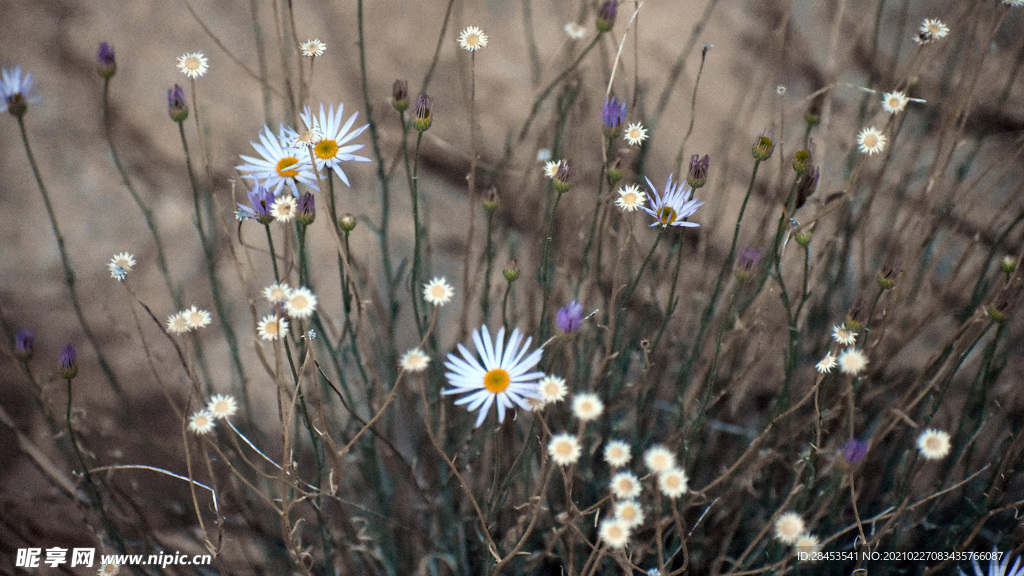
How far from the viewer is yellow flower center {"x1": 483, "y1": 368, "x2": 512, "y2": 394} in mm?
724

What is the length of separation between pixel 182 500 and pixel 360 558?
11.7 inches

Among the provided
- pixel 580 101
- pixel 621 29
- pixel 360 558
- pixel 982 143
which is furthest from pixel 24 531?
pixel 982 143

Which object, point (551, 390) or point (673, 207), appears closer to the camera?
point (551, 390)

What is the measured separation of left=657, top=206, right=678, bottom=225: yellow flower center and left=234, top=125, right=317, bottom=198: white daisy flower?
40 cm

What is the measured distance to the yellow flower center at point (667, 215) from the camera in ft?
2.51

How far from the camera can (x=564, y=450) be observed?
590 mm

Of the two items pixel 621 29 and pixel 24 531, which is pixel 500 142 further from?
pixel 24 531

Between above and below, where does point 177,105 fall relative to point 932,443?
above

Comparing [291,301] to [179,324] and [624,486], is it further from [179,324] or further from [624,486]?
[624,486]

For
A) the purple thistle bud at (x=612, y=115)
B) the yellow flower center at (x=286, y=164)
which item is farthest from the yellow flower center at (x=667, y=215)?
the yellow flower center at (x=286, y=164)

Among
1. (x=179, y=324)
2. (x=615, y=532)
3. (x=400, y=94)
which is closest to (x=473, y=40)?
(x=400, y=94)

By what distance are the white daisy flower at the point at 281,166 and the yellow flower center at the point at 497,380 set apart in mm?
295

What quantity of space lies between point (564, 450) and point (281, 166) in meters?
0.50

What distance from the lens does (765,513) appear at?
998mm
